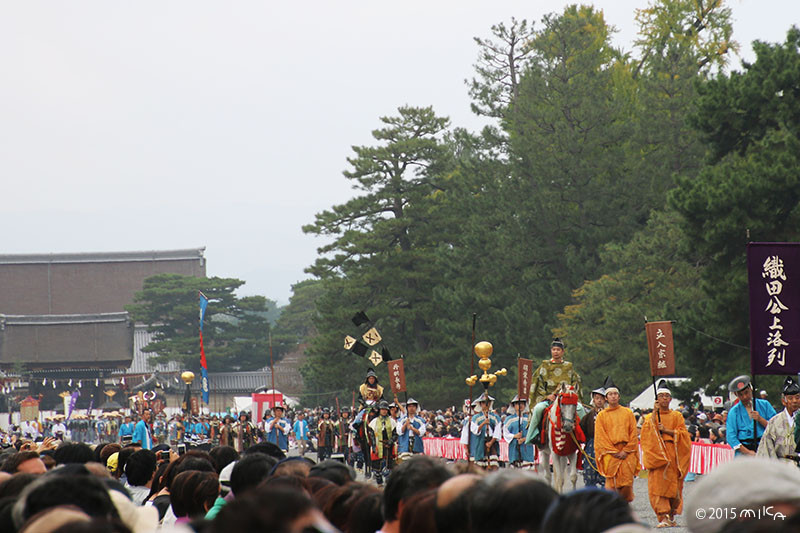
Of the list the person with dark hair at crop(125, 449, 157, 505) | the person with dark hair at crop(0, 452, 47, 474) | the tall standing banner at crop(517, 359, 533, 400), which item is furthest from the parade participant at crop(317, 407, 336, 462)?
the person with dark hair at crop(0, 452, 47, 474)

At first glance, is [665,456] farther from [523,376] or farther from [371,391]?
[371,391]

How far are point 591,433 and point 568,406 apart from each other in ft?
1.59

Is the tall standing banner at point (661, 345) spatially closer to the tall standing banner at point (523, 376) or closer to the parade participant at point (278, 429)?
the tall standing banner at point (523, 376)

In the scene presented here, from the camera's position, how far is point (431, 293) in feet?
150

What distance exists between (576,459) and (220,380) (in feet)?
181

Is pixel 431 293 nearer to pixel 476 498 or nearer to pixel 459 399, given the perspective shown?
pixel 459 399

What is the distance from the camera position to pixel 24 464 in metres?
7.22

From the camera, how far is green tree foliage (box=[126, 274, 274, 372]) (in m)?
67.5

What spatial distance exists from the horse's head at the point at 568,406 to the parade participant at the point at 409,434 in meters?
5.86

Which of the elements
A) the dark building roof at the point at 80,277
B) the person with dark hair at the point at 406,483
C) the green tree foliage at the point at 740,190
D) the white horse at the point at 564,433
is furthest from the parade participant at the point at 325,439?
the dark building roof at the point at 80,277

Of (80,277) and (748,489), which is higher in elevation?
(80,277)

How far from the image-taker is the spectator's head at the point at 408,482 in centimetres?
435

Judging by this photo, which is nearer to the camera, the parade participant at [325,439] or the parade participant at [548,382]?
the parade participant at [548,382]

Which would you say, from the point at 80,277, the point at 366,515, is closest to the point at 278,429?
the point at 366,515
